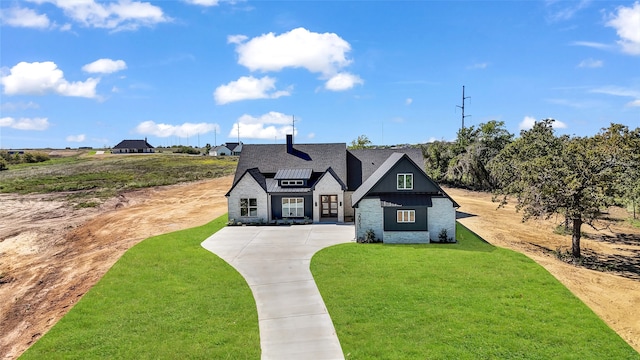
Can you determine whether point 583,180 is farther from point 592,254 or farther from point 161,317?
point 161,317

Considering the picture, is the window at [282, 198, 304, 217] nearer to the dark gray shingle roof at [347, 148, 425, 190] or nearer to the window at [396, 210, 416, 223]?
the dark gray shingle roof at [347, 148, 425, 190]

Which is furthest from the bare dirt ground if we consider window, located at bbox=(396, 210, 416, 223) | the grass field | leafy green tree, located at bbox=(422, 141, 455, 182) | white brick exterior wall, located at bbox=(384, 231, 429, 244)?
leafy green tree, located at bbox=(422, 141, 455, 182)

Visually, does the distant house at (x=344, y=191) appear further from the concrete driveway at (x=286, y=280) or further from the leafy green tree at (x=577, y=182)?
the leafy green tree at (x=577, y=182)

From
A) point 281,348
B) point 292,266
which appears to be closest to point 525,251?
point 292,266

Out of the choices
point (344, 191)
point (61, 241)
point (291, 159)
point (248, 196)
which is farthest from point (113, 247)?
point (344, 191)

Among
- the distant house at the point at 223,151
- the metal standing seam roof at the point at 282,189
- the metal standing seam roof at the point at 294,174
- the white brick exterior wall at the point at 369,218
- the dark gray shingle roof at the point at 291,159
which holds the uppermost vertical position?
the distant house at the point at 223,151

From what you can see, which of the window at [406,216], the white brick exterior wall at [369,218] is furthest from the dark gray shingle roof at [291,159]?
the window at [406,216]
